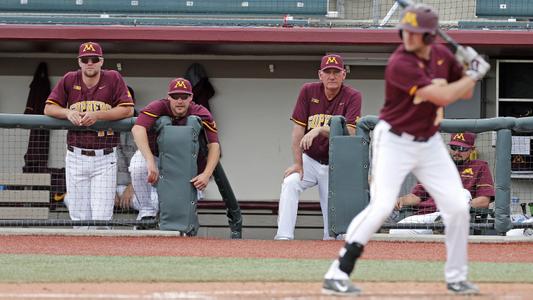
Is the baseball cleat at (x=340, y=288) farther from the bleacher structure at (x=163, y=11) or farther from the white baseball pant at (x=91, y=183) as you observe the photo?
the bleacher structure at (x=163, y=11)

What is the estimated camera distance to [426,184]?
584 cm

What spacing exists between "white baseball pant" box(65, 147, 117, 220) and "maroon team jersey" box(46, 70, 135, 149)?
10 cm

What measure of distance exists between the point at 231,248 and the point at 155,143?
140 centimetres

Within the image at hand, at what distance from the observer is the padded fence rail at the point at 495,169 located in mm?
9203

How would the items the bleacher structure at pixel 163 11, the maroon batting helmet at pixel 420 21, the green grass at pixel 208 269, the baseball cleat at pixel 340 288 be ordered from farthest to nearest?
the bleacher structure at pixel 163 11 → the green grass at pixel 208 269 → the baseball cleat at pixel 340 288 → the maroon batting helmet at pixel 420 21

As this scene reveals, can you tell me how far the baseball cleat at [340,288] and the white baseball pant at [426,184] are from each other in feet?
0.78

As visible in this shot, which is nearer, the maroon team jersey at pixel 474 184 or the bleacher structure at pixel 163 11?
the maroon team jersey at pixel 474 184

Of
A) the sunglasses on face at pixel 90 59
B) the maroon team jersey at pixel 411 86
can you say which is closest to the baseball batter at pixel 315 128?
the sunglasses on face at pixel 90 59

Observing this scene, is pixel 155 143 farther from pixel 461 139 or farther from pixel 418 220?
pixel 461 139

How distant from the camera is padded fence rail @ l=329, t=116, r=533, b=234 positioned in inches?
362

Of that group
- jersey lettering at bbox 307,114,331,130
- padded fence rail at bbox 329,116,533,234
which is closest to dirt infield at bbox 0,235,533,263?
padded fence rail at bbox 329,116,533,234

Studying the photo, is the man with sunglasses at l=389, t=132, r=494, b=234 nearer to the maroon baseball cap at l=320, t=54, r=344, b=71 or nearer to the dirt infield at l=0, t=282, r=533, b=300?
the maroon baseball cap at l=320, t=54, r=344, b=71

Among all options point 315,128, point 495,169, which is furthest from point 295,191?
point 495,169

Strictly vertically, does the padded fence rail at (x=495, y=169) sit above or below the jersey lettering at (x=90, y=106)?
below
